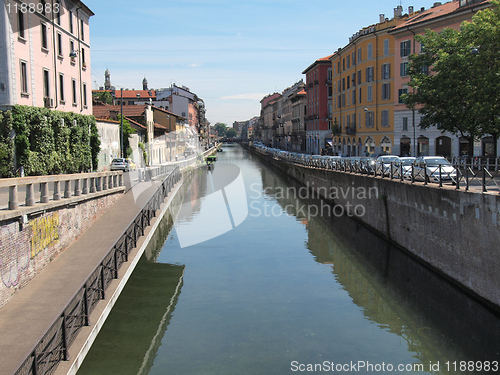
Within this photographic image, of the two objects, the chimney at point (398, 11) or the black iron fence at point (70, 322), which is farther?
the chimney at point (398, 11)

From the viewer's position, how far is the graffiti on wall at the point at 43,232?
1262cm

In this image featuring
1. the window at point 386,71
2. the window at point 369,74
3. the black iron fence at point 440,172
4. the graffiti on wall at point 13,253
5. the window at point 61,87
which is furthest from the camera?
the window at point 369,74

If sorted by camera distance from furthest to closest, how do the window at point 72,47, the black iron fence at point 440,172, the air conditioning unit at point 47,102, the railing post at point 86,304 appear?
the window at point 72,47, the air conditioning unit at point 47,102, the black iron fence at point 440,172, the railing post at point 86,304

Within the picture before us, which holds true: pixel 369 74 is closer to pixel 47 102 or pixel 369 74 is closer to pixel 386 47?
pixel 386 47

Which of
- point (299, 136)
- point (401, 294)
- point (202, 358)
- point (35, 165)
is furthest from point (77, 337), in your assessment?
point (299, 136)

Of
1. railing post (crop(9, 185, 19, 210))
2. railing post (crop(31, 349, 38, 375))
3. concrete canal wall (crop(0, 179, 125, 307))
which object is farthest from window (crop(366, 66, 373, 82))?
railing post (crop(31, 349, 38, 375))

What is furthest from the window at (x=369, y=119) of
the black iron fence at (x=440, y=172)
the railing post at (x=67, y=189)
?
the railing post at (x=67, y=189)

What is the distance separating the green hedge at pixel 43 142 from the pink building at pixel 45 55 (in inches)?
40.4

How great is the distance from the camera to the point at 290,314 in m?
14.6

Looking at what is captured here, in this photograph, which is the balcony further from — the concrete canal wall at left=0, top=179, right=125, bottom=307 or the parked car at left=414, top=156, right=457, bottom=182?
the concrete canal wall at left=0, top=179, right=125, bottom=307

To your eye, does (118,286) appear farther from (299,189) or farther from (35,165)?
(299,189)

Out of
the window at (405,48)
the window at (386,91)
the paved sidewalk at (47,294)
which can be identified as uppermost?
the window at (405,48)

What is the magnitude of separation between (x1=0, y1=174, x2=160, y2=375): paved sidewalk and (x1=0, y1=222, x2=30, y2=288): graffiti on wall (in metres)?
0.44

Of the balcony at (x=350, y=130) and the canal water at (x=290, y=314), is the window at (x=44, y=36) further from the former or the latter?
the balcony at (x=350, y=130)
